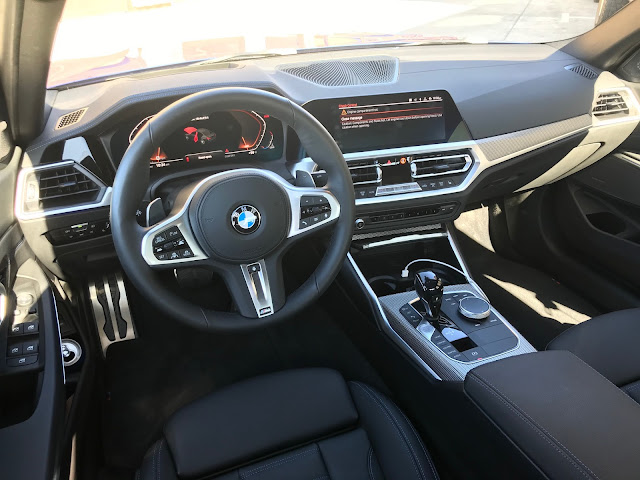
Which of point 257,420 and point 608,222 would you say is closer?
point 257,420

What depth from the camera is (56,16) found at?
4.61 feet

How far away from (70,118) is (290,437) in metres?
1.17

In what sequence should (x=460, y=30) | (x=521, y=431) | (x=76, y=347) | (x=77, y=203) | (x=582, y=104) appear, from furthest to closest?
(x=460, y=30), (x=582, y=104), (x=76, y=347), (x=77, y=203), (x=521, y=431)

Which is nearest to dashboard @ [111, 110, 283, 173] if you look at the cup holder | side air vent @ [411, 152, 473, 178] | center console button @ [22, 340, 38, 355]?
side air vent @ [411, 152, 473, 178]

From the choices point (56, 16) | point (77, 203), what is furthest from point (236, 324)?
point (56, 16)

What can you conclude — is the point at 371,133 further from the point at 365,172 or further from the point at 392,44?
the point at 392,44

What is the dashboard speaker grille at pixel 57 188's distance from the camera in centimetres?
170

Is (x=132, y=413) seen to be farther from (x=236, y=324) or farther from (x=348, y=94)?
(x=348, y=94)

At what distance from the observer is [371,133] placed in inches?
81.5

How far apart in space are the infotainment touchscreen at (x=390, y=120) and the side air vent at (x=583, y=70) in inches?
26.5

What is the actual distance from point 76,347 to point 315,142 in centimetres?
109

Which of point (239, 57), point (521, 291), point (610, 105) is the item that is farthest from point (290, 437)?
point (610, 105)

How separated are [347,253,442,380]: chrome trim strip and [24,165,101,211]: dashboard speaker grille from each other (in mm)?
946

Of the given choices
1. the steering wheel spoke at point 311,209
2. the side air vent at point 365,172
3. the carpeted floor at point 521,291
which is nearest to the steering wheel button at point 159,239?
the steering wheel spoke at point 311,209
